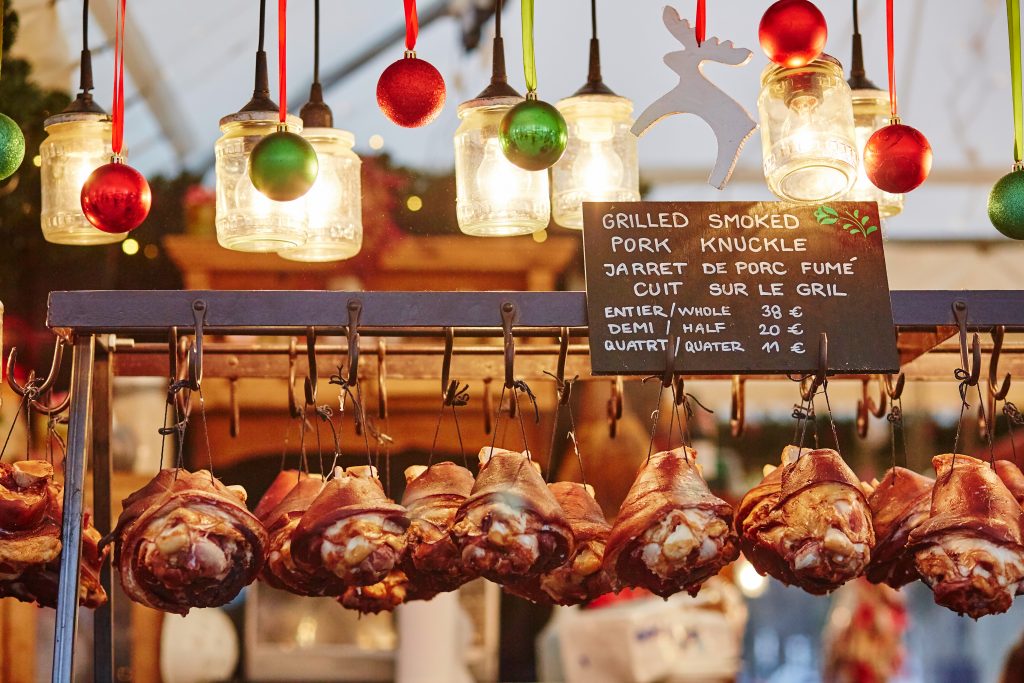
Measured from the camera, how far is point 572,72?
4.18m

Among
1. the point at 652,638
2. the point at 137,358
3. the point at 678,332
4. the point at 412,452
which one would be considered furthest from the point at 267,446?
the point at 678,332

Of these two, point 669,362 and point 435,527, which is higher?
point 669,362

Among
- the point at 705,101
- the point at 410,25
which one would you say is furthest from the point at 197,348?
the point at 705,101

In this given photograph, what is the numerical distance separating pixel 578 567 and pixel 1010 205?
109 centimetres

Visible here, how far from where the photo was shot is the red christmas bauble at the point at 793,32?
2375 mm

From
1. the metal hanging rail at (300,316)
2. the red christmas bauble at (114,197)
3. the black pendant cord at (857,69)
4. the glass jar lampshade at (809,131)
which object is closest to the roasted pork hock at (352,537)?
the metal hanging rail at (300,316)

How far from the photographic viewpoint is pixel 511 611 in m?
4.26

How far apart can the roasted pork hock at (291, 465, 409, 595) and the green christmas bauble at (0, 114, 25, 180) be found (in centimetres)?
92

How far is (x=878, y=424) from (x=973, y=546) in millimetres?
2593

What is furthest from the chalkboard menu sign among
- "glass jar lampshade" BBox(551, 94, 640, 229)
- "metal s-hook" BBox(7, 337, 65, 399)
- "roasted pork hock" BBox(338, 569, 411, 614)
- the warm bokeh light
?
the warm bokeh light

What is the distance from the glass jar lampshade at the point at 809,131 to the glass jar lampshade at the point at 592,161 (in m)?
0.32

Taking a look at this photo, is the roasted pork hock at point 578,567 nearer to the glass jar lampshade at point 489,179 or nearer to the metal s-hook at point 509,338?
the metal s-hook at point 509,338

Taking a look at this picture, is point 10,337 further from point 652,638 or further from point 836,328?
point 836,328

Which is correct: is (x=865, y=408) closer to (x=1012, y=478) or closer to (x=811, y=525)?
(x=1012, y=478)
